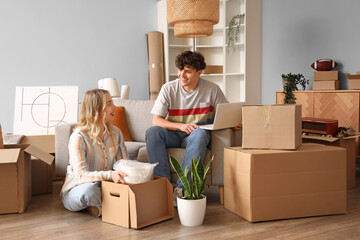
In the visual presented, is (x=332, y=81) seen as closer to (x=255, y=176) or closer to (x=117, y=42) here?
(x=255, y=176)

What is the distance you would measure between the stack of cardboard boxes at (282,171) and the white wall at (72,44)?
3.64 meters

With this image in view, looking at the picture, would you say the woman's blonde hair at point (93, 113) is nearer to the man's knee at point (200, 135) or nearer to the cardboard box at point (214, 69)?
the man's knee at point (200, 135)

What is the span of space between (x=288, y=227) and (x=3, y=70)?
426cm

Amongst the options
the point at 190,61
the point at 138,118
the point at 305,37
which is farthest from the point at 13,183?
the point at 305,37

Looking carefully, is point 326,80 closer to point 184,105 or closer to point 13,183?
point 184,105

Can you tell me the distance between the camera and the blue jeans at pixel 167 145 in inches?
114

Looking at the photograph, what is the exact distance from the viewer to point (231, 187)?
9.00 ft

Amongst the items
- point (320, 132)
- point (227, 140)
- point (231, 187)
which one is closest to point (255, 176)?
point (231, 187)

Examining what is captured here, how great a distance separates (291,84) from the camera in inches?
150

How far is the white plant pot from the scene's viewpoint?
2469 millimetres

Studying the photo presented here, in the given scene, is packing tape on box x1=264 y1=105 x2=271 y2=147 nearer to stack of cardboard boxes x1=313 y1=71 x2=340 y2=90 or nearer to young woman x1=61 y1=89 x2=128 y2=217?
young woman x1=61 y1=89 x2=128 y2=217

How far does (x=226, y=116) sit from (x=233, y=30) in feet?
9.61

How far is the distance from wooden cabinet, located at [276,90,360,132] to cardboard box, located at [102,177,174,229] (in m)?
2.32

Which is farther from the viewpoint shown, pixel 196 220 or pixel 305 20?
pixel 305 20
